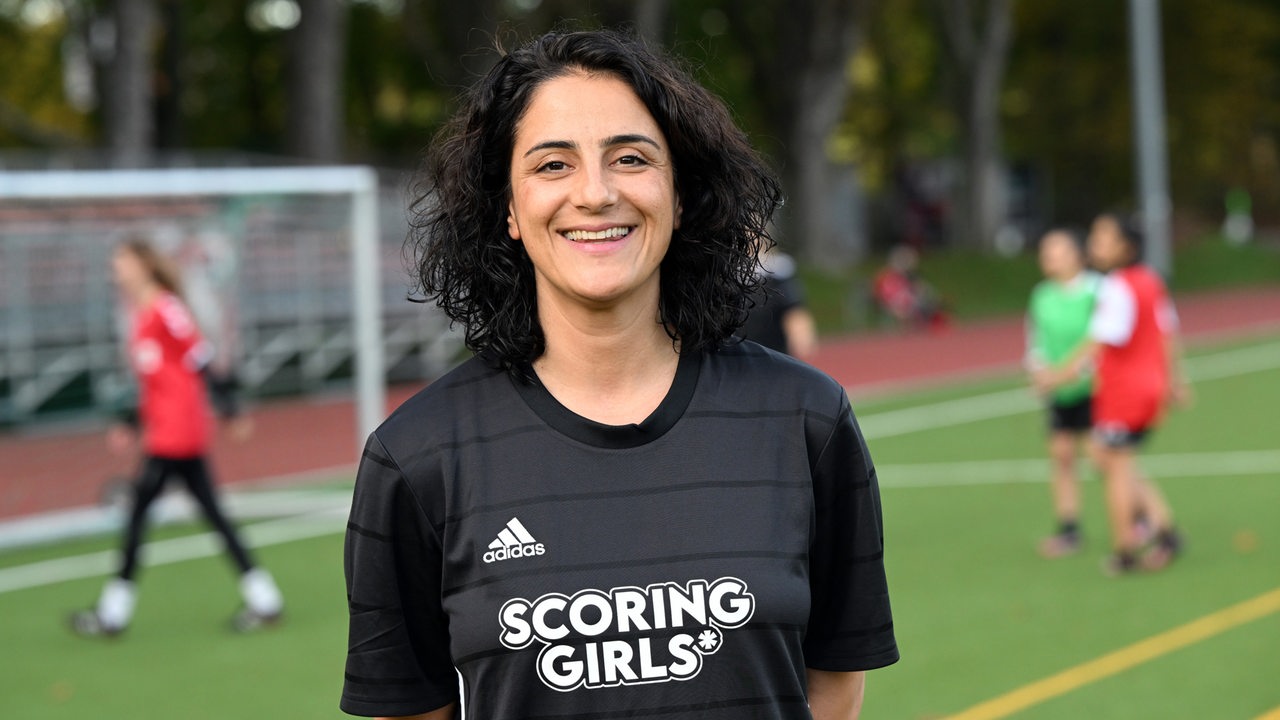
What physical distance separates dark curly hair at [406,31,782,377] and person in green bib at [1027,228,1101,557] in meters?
6.52

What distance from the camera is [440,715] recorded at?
260 centimetres

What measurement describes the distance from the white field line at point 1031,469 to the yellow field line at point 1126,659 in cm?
415

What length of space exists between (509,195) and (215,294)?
1583 centimetres

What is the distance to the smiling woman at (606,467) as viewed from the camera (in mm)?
2414

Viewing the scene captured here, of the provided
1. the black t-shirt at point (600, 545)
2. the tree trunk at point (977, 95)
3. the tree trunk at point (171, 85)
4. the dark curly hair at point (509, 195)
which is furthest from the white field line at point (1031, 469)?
the tree trunk at point (977, 95)

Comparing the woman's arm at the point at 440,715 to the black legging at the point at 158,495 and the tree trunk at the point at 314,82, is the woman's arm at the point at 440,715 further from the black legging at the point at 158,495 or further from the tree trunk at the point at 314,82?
the tree trunk at the point at 314,82

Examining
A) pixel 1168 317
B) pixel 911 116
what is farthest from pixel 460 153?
pixel 911 116

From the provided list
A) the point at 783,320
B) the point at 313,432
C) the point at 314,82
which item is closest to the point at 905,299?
the point at 314,82

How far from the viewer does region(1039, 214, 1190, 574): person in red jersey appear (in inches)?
345

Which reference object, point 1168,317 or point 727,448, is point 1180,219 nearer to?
point 1168,317

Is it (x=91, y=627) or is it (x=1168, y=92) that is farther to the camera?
(x=1168, y=92)

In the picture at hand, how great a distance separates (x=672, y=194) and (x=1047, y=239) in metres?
6.88

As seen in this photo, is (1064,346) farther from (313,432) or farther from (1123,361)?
(313,432)

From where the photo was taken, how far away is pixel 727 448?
2.48 metres
